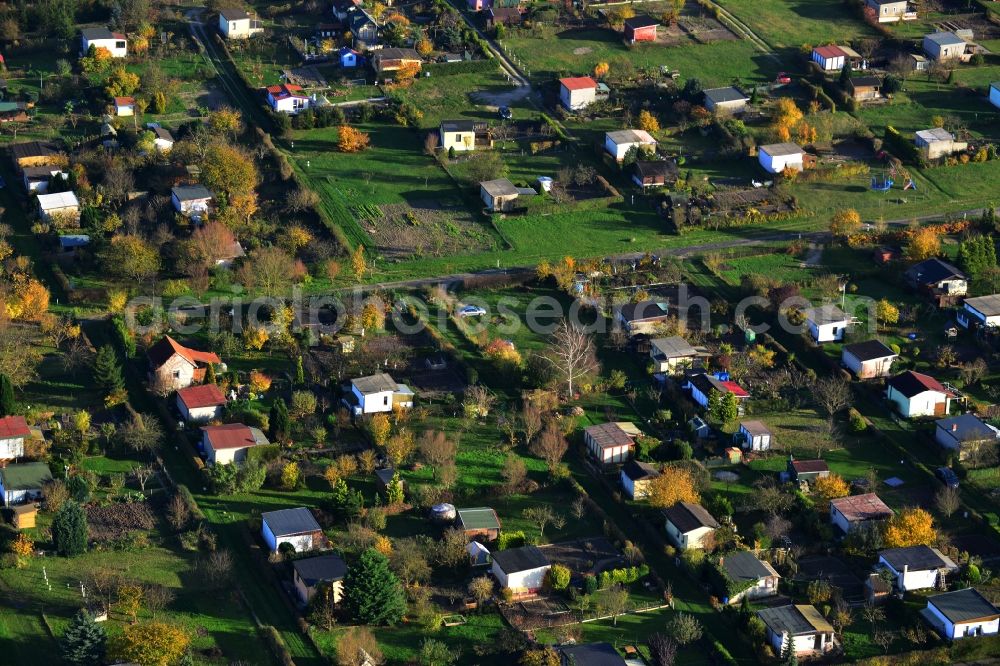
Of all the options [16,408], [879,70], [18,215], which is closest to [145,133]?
[18,215]

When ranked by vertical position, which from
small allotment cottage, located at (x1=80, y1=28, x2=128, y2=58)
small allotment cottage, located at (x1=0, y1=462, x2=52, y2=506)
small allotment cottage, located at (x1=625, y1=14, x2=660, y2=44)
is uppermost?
small allotment cottage, located at (x1=80, y1=28, x2=128, y2=58)

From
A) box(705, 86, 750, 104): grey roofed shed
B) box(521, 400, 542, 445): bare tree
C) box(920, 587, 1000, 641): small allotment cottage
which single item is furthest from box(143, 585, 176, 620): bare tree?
box(705, 86, 750, 104): grey roofed shed

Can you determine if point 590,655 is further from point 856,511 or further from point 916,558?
point 856,511

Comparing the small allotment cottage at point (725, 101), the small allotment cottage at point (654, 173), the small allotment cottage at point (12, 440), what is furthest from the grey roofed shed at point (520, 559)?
the small allotment cottage at point (725, 101)

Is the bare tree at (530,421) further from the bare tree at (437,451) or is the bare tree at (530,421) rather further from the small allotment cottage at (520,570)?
the small allotment cottage at (520,570)

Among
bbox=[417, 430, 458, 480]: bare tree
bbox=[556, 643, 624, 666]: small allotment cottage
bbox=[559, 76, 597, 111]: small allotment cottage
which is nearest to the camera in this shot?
bbox=[556, 643, 624, 666]: small allotment cottage

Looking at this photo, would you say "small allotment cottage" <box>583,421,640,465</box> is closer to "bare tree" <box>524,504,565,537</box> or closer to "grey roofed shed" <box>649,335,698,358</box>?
"bare tree" <box>524,504,565,537</box>

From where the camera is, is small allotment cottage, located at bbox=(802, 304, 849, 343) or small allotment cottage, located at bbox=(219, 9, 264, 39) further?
small allotment cottage, located at bbox=(219, 9, 264, 39)

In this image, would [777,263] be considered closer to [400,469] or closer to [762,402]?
[762,402]

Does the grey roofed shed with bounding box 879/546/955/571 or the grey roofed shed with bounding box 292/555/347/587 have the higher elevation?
the grey roofed shed with bounding box 292/555/347/587
